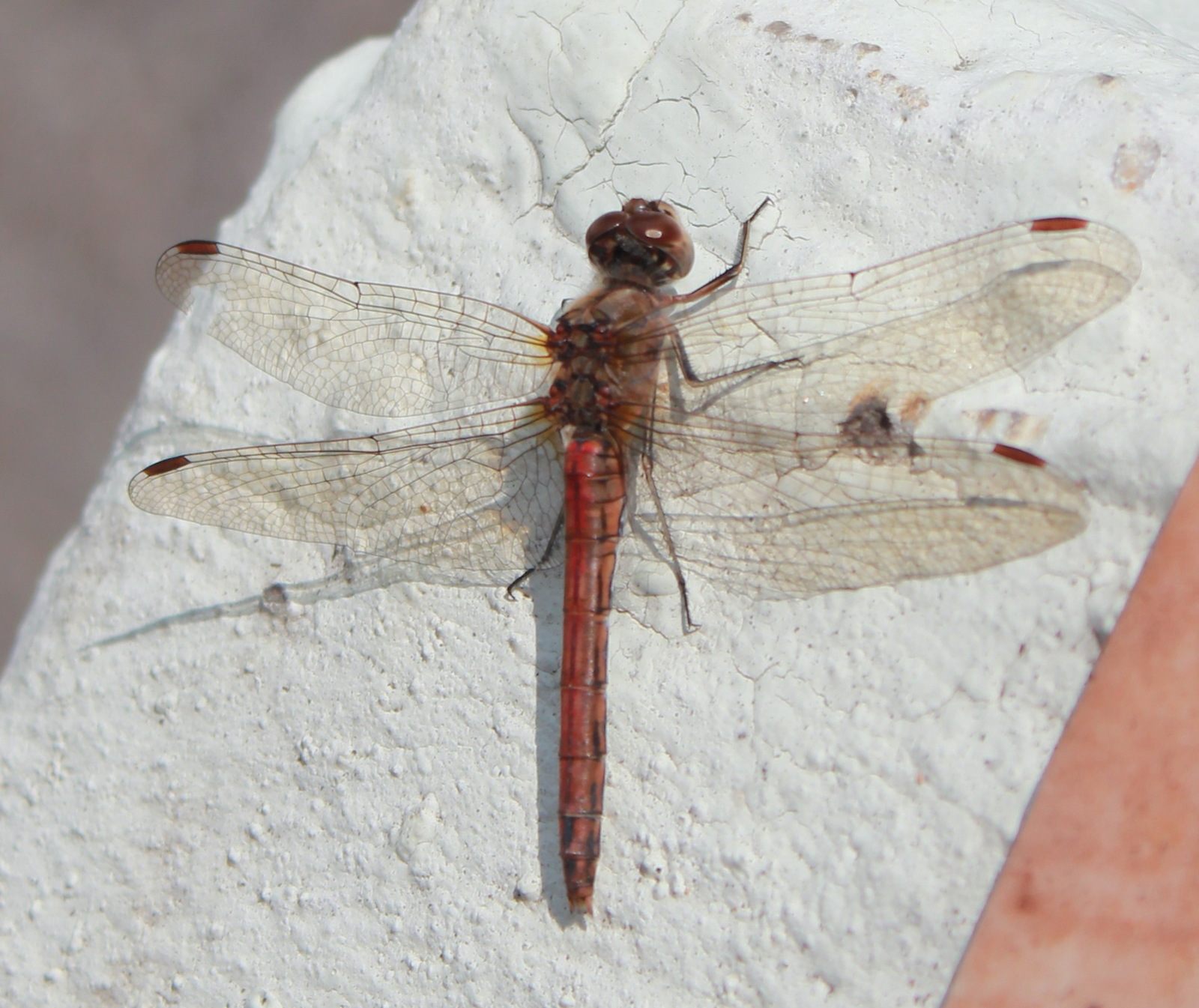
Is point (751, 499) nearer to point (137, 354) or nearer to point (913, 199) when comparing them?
point (913, 199)

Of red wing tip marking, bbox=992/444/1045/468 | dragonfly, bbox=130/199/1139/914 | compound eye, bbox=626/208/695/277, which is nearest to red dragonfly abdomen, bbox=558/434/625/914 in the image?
dragonfly, bbox=130/199/1139/914

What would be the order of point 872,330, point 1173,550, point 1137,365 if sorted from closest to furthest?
point 1173,550 < point 1137,365 < point 872,330

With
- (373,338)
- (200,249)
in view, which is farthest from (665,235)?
(200,249)

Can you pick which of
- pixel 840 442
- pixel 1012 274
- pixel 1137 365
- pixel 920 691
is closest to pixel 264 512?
pixel 840 442

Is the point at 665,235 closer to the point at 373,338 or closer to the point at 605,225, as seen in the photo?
the point at 605,225

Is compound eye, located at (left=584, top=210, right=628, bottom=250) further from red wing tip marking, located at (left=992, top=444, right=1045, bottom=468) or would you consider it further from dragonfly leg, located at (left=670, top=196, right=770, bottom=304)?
red wing tip marking, located at (left=992, top=444, right=1045, bottom=468)

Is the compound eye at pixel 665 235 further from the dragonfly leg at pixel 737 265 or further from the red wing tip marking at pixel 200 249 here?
the red wing tip marking at pixel 200 249

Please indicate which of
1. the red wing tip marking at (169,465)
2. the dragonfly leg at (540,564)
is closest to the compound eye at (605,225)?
the dragonfly leg at (540,564)
